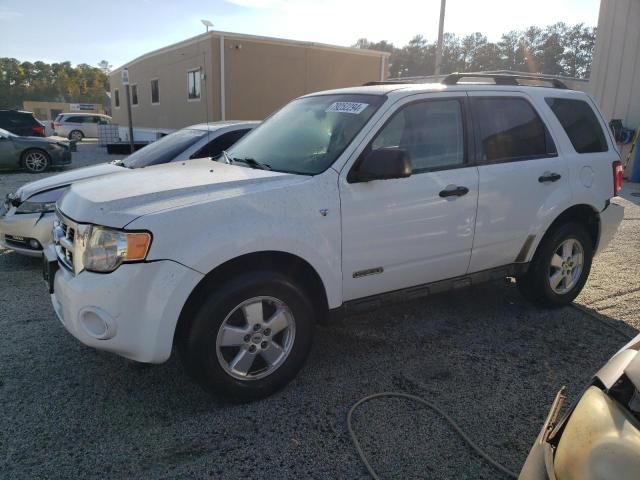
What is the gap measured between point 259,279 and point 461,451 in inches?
56.9

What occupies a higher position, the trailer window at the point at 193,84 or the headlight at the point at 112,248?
the trailer window at the point at 193,84

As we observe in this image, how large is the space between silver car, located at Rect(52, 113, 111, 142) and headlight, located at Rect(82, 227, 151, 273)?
1268 inches

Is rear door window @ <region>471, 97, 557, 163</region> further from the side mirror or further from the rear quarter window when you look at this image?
the side mirror

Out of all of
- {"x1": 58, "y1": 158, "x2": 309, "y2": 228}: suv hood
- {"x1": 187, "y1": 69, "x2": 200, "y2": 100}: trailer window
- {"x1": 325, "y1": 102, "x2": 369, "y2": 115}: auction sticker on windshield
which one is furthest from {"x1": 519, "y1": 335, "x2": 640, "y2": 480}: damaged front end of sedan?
{"x1": 187, "y1": 69, "x2": 200, "y2": 100}: trailer window

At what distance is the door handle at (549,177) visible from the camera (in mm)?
4055

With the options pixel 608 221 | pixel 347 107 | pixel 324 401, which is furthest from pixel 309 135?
pixel 608 221

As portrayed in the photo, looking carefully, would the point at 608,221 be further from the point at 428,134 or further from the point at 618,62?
the point at 618,62

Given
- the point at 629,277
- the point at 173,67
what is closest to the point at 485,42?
the point at 173,67

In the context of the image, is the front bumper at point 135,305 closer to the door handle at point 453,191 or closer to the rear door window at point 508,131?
the door handle at point 453,191

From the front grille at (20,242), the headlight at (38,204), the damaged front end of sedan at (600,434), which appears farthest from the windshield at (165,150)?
the damaged front end of sedan at (600,434)

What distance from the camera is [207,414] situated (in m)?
2.94

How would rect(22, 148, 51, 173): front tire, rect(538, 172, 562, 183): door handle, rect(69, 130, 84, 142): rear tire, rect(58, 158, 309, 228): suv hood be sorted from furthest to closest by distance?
rect(69, 130, 84, 142): rear tire → rect(22, 148, 51, 173): front tire → rect(538, 172, 562, 183): door handle → rect(58, 158, 309, 228): suv hood

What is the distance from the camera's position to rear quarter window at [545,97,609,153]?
434 centimetres

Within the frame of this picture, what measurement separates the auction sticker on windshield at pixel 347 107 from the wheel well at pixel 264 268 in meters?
1.18
